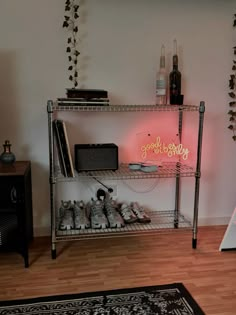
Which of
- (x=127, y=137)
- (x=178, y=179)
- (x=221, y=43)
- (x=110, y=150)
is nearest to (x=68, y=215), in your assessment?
(x=110, y=150)

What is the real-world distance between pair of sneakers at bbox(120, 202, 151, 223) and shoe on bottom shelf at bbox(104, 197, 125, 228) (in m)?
0.05

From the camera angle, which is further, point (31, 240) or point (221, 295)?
point (31, 240)

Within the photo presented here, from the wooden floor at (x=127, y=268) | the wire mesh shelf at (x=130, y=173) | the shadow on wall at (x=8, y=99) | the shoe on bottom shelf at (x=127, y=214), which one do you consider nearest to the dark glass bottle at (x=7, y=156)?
the shadow on wall at (x=8, y=99)

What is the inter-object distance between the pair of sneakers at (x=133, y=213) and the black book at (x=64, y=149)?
0.53 meters

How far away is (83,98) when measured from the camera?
2262 mm

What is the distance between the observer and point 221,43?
2.70m

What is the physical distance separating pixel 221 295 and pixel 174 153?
1119 mm

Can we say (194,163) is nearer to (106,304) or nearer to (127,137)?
(127,137)

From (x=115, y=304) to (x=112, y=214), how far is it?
78cm

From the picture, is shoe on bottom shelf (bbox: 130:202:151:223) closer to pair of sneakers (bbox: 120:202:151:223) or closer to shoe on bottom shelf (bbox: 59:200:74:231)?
pair of sneakers (bbox: 120:202:151:223)

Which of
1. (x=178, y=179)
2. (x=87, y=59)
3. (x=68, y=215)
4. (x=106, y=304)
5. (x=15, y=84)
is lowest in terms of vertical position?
(x=106, y=304)

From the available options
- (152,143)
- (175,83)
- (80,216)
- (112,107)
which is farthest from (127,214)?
(175,83)

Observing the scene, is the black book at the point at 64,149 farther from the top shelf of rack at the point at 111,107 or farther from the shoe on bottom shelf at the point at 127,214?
the shoe on bottom shelf at the point at 127,214

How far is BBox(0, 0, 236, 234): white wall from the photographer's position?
8.03ft
